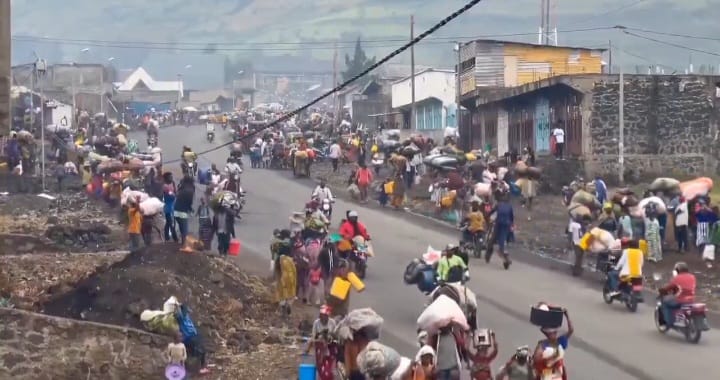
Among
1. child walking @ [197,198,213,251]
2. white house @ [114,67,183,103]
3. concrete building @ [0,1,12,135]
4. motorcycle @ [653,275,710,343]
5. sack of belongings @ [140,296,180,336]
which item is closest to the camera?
concrete building @ [0,1,12,135]

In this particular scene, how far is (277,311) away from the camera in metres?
19.2

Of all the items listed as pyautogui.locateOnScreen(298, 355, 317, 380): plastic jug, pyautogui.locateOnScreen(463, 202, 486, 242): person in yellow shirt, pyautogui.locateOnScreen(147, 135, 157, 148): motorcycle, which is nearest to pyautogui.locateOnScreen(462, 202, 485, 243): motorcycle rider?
pyautogui.locateOnScreen(463, 202, 486, 242): person in yellow shirt

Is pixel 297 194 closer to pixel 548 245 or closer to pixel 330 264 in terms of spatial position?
pixel 548 245

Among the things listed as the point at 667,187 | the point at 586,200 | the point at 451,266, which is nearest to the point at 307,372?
the point at 451,266

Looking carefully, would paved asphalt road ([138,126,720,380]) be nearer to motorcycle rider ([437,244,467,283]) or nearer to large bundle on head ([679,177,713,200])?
motorcycle rider ([437,244,467,283])

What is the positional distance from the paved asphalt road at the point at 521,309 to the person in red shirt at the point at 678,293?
37cm

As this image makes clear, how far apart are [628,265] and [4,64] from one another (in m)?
9.93

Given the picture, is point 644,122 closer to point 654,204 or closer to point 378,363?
point 654,204

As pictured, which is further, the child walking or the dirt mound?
the child walking

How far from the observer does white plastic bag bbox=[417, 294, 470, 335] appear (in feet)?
42.6

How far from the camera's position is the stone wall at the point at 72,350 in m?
15.1

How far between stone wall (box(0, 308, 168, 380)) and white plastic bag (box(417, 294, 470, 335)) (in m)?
4.28

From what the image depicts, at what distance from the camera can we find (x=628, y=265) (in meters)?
19.0

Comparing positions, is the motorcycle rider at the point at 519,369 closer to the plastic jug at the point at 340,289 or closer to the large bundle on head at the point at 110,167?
the plastic jug at the point at 340,289
